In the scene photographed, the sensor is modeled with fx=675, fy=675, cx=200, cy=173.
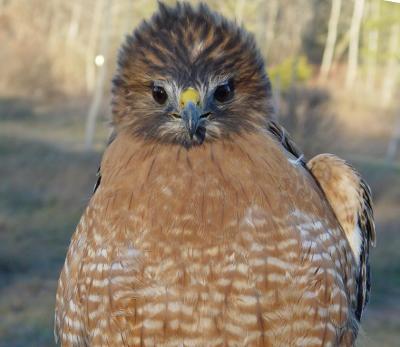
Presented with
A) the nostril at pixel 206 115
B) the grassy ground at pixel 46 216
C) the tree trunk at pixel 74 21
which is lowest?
the grassy ground at pixel 46 216

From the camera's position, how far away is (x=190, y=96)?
180cm

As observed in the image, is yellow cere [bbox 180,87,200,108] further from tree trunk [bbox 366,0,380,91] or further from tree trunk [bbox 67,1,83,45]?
tree trunk [bbox 67,1,83,45]

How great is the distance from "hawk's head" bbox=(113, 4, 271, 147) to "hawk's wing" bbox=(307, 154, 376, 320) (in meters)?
0.35

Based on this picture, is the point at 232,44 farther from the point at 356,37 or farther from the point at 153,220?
the point at 356,37

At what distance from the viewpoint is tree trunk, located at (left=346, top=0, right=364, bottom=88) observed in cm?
1223

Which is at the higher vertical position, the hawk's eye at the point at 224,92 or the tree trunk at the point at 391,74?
the hawk's eye at the point at 224,92

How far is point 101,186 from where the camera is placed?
2.04 metres

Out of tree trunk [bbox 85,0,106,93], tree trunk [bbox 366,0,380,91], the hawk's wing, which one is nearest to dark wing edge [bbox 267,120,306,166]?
the hawk's wing

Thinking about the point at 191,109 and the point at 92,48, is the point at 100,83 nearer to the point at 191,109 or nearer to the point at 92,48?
the point at 92,48

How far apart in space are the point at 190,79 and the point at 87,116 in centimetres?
972

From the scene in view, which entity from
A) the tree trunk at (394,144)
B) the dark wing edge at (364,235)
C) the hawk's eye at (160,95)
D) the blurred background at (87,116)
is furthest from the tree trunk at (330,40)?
the hawk's eye at (160,95)

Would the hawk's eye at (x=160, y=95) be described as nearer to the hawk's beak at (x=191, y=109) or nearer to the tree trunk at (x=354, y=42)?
the hawk's beak at (x=191, y=109)

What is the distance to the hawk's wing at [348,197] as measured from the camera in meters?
2.18

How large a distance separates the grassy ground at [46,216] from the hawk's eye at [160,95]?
5.83 m
